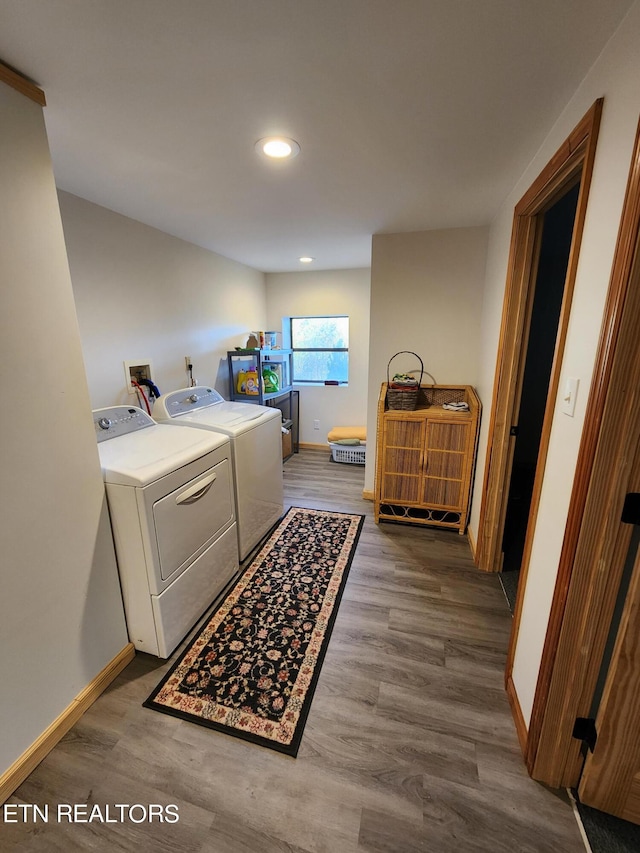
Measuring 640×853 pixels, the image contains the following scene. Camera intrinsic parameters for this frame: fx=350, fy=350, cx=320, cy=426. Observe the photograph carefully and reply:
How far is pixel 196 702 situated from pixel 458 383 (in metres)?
2.63

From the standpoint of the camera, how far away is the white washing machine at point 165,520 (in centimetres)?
150

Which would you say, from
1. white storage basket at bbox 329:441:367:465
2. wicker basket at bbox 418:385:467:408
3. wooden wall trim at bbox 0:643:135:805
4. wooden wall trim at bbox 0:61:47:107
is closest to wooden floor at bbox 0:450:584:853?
wooden wall trim at bbox 0:643:135:805

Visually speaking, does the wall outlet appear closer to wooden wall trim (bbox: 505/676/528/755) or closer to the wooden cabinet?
the wooden cabinet

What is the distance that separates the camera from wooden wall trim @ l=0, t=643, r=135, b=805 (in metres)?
1.17

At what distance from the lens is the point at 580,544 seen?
980mm

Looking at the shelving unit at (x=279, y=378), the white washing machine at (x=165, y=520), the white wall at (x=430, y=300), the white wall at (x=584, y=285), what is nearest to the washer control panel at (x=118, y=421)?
the white washing machine at (x=165, y=520)

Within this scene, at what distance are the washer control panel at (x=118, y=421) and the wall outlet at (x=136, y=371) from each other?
0.98 ft

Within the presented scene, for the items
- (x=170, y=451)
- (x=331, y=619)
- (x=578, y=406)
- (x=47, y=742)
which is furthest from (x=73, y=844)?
(x=578, y=406)

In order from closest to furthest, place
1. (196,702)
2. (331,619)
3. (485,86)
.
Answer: (485,86), (196,702), (331,619)

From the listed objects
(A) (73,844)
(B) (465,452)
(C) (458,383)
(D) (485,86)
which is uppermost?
(D) (485,86)

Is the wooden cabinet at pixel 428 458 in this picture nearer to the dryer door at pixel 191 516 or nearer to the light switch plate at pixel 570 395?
the dryer door at pixel 191 516

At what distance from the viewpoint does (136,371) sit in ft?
8.01

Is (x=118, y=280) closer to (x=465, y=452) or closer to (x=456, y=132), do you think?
(x=456, y=132)

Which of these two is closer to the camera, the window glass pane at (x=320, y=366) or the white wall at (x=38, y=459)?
the white wall at (x=38, y=459)
